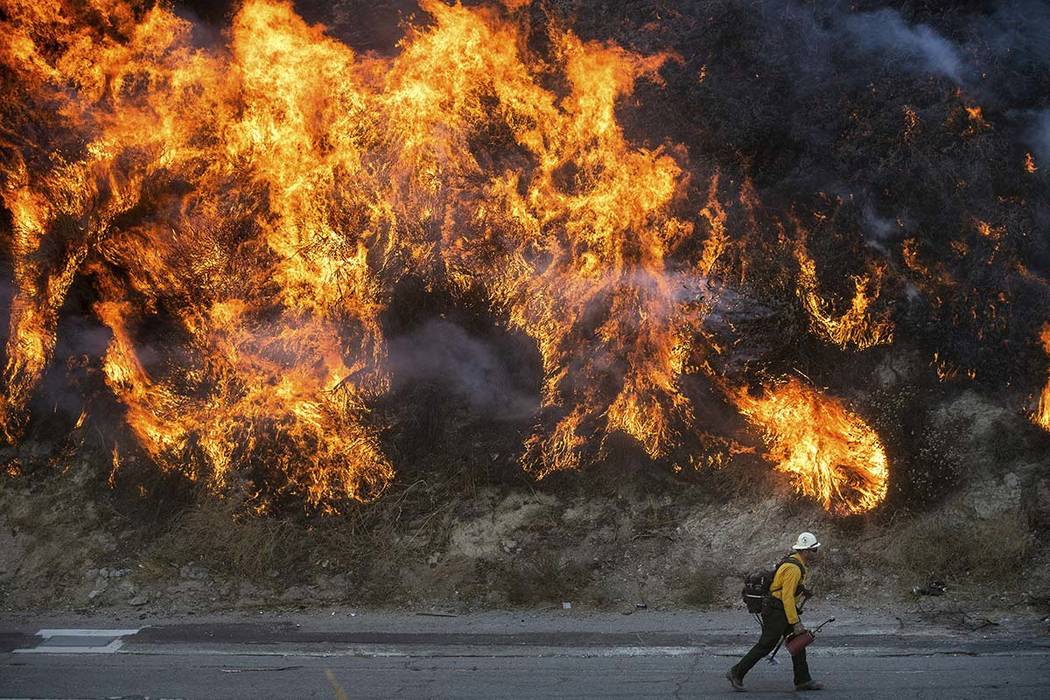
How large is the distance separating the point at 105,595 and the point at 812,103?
9953 mm

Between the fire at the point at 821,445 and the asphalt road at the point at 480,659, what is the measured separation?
154 cm

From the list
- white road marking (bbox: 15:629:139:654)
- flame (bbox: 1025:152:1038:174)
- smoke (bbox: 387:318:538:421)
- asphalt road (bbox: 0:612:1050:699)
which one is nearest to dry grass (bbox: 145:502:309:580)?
asphalt road (bbox: 0:612:1050:699)

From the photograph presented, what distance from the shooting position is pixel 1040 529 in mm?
8984

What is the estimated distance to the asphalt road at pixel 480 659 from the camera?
7.29 metres

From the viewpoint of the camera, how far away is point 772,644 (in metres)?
6.91

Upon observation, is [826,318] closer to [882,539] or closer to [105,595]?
[882,539]

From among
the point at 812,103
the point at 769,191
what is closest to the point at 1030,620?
the point at 769,191

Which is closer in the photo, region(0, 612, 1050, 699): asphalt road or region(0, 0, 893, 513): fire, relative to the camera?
region(0, 612, 1050, 699): asphalt road

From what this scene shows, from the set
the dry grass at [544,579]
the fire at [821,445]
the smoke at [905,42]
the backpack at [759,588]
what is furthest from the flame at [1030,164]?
the dry grass at [544,579]

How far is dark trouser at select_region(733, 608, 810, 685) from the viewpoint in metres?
6.88

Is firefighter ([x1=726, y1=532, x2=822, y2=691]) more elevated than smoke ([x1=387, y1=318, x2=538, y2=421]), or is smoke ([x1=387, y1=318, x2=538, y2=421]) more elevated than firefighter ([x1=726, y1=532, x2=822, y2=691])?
smoke ([x1=387, y1=318, x2=538, y2=421])

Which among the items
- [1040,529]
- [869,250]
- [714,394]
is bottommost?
[1040,529]

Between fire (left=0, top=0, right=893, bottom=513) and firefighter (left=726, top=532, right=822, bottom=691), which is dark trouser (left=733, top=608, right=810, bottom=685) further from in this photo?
fire (left=0, top=0, right=893, bottom=513)

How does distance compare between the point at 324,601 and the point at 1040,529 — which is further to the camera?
the point at 324,601
